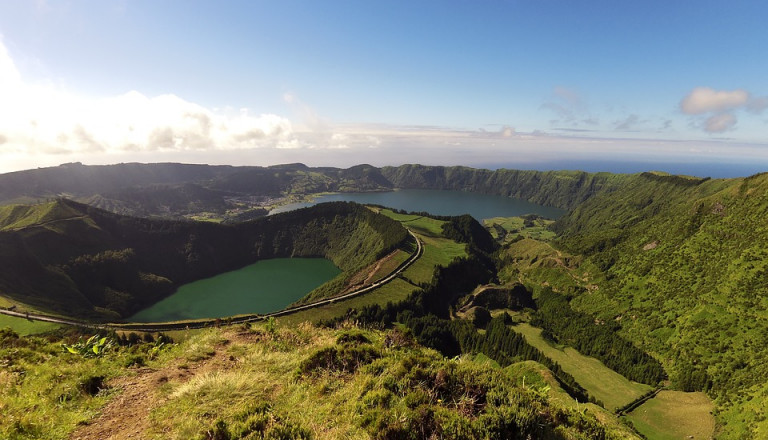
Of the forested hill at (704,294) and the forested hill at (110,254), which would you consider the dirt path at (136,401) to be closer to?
the forested hill at (704,294)

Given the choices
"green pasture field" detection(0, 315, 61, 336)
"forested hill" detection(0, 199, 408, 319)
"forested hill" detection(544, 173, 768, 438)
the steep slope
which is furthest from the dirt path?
"forested hill" detection(0, 199, 408, 319)

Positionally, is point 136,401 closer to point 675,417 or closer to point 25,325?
point 675,417

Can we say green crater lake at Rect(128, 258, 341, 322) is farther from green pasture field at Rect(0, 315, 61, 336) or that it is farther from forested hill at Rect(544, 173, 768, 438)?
forested hill at Rect(544, 173, 768, 438)

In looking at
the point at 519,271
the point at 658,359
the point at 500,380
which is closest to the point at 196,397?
the point at 500,380

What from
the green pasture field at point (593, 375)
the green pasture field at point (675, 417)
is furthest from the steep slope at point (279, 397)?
the green pasture field at point (593, 375)

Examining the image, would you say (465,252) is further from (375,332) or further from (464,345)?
(375,332)
